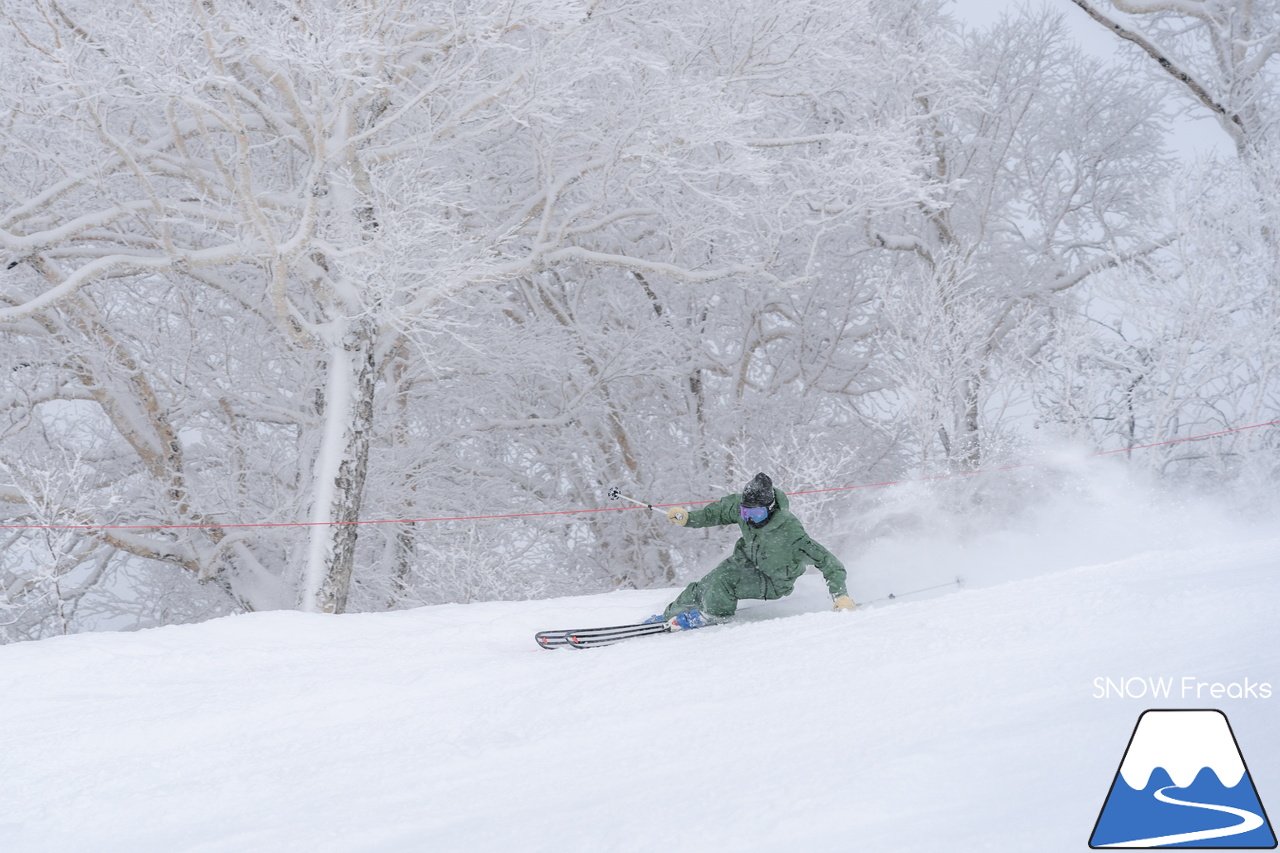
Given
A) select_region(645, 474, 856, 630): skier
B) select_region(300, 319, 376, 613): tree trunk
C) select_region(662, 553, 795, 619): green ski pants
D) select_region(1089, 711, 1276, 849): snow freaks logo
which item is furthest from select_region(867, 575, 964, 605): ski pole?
select_region(300, 319, 376, 613): tree trunk

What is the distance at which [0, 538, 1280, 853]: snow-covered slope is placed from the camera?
2.88 m

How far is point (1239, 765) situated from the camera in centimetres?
260

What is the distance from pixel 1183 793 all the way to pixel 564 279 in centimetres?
1414

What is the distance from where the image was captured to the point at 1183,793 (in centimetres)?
259

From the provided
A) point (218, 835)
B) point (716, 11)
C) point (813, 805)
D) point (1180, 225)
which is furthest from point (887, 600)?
point (1180, 225)

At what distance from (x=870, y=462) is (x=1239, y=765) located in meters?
13.2

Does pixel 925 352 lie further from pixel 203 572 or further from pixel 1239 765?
pixel 1239 765

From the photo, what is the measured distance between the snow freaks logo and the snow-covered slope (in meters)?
0.06

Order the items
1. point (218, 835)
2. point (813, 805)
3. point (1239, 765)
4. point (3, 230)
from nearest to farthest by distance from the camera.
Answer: point (1239, 765) → point (813, 805) → point (218, 835) → point (3, 230)

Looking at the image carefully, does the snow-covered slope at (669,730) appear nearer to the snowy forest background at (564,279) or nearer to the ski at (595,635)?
the ski at (595,635)

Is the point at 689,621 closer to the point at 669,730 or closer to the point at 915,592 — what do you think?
the point at 915,592

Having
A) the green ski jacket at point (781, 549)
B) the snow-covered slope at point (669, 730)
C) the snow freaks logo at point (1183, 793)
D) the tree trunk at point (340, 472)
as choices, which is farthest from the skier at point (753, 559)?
the tree trunk at point (340, 472)

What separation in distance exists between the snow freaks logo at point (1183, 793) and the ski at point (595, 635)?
11.9 feet

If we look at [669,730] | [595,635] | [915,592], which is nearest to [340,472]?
[595,635]
